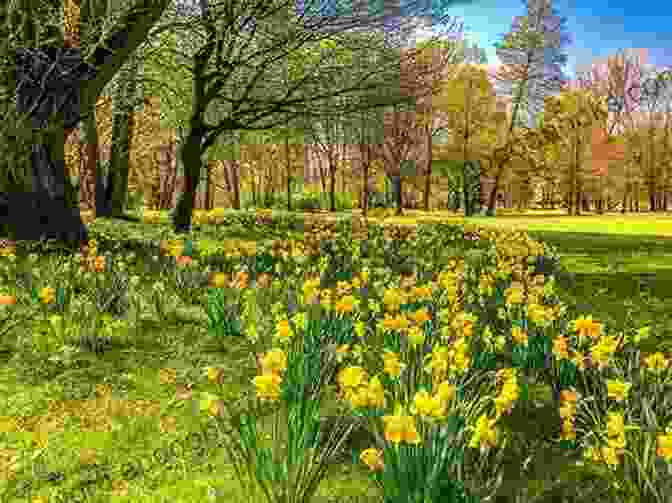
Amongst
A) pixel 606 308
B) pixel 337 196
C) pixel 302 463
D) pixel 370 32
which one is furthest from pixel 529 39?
pixel 302 463

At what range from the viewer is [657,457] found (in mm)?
1954

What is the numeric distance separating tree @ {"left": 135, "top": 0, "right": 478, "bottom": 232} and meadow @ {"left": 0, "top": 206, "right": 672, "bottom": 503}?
5.65 meters

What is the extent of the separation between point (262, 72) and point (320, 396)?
31.5 ft

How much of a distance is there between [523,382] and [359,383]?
6.39ft

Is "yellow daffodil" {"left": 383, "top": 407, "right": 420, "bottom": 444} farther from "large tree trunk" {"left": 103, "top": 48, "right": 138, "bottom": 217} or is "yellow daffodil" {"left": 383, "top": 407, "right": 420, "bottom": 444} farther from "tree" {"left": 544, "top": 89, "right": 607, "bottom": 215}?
"tree" {"left": 544, "top": 89, "right": 607, "bottom": 215}

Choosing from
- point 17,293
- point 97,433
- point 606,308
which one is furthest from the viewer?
point 606,308

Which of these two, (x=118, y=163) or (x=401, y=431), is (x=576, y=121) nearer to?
(x=118, y=163)

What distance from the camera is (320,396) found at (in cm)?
236

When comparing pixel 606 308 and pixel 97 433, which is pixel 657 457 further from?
pixel 606 308

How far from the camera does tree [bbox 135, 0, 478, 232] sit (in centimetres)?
988

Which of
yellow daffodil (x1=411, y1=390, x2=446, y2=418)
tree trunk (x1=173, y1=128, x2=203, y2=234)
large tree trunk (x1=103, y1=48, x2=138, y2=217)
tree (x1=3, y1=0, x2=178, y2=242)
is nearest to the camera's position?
yellow daffodil (x1=411, y1=390, x2=446, y2=418)

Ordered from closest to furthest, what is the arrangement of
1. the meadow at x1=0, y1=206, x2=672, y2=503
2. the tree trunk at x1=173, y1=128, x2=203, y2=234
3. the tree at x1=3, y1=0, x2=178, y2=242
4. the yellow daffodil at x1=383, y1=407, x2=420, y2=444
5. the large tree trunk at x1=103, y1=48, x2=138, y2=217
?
the yellow daffodil at x1=383, y1=407, x2=420, y2=444, the meadow at x1=0, y1=206, x2=672, y2=503, the tree at x1=3, y1=0, x2=178, y2=242, the tree trunk at x1=173, y1=128, x2=203, y2=234, the large tree trunk at x1=103, y1=48, x2=138, y2=217

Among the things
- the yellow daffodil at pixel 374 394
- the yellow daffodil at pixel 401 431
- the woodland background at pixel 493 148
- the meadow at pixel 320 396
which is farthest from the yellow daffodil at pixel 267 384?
the woodland background at pixel 493 148

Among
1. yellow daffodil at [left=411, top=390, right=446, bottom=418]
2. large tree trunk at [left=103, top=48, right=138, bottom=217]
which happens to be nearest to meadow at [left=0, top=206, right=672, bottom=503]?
yellow daffodil at [left=411, top=390, right=446, bottom=418]
